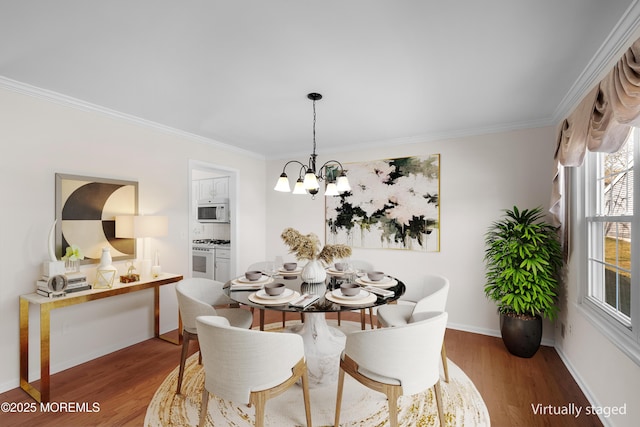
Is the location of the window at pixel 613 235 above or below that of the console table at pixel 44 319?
above

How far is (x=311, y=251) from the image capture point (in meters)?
2.42

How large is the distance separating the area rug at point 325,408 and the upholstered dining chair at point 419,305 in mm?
323

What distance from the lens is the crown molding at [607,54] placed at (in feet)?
5.28

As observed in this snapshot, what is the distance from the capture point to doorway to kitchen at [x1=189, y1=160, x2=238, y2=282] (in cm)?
464

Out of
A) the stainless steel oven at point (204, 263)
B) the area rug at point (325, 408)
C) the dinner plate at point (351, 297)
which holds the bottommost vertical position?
the area rug at point (325, 408)

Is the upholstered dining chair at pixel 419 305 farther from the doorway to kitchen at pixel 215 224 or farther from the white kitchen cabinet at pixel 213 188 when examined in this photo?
the white kitchen cabinet at pixel 213 188

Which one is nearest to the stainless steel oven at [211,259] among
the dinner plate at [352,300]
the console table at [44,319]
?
the console table at [44,319]

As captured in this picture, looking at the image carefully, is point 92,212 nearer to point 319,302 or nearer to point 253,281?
point 253,281

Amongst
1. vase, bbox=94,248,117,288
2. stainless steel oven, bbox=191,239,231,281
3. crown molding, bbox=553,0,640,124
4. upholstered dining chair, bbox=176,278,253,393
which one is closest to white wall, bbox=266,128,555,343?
crown molding, bbox=553,0,640,124

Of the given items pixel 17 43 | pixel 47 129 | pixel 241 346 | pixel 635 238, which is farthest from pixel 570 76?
pixel 47 129

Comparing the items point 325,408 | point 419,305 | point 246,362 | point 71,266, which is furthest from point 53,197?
point 419,305

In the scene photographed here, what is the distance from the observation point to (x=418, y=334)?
167 cm

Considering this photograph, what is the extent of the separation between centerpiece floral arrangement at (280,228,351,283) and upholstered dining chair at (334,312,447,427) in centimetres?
80

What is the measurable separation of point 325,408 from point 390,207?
2.67m
